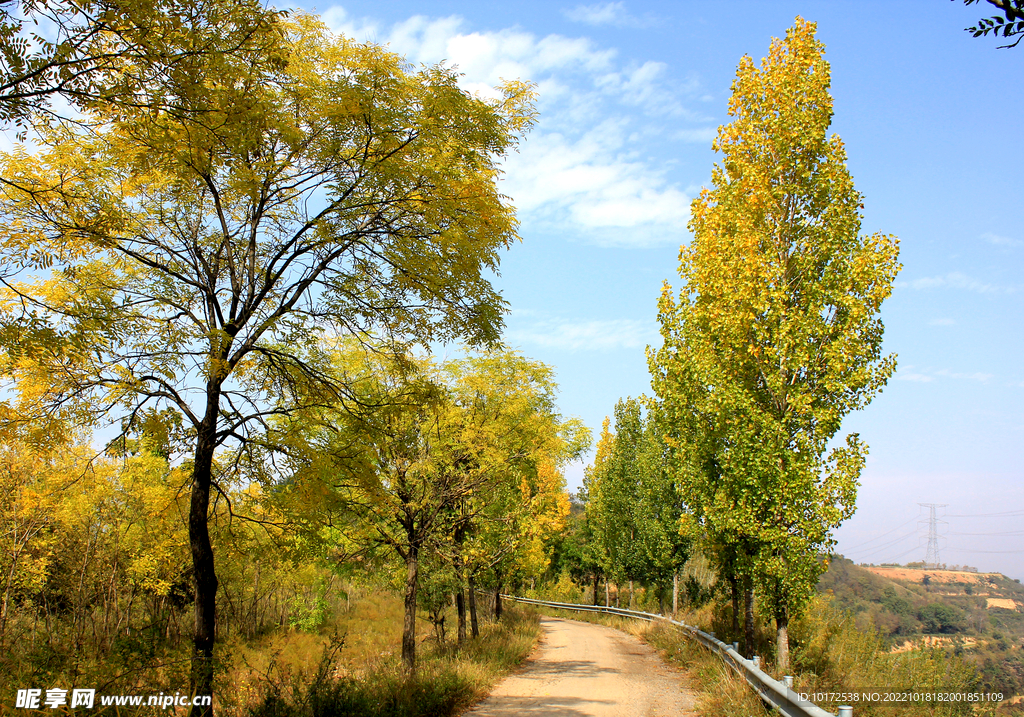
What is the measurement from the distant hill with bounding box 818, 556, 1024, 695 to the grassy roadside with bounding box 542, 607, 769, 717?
11.4 feet

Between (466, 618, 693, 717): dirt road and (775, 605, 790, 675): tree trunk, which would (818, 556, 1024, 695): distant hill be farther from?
(466, 618, 693, 717): dirt road

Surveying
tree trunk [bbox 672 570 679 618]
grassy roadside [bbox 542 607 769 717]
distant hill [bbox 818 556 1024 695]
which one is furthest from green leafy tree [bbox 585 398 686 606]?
distant hill [bbox 818 556 1024 695]

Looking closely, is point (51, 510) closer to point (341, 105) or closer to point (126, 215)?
point (126, 215)

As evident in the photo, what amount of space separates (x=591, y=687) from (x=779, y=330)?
8.27 meters

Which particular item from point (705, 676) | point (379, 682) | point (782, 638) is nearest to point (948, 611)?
point (782, 638)

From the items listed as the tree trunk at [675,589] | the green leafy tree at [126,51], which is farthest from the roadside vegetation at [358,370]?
the tree trunk at [675,589]

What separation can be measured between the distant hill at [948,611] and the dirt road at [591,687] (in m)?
4.57

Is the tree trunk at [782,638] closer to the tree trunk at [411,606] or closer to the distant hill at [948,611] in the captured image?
the distant hill at [948,611]

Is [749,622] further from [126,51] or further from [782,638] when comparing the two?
[126,51]

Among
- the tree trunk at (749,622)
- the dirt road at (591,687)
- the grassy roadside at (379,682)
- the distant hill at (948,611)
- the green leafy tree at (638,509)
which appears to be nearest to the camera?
the grassy roadside at (379,682)

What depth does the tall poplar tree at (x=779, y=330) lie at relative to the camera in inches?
460

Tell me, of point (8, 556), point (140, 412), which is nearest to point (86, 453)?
point (8, 556)

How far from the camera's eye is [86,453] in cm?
1823

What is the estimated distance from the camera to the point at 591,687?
1198 centimetres
